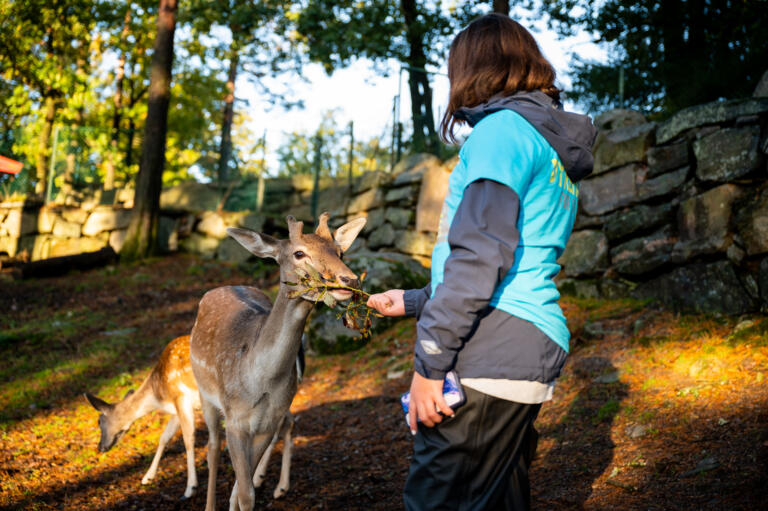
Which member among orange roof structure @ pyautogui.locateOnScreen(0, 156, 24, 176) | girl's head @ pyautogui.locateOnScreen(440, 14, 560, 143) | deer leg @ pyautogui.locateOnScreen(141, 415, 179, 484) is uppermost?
girl's head @ pyautogui.locateOnScreen(440, 14, 560, 143)

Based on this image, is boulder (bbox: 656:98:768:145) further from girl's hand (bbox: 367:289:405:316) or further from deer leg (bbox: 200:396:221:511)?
deer leg (bbox: 200:396:221:511)

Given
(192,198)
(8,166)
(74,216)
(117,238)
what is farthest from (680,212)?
(74,216)

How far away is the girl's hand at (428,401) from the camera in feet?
6.33

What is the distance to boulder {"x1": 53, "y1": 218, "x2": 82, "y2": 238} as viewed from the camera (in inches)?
635

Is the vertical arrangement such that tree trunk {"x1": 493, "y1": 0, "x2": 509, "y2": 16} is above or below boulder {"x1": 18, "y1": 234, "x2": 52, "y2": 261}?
above

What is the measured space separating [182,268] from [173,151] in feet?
45.2

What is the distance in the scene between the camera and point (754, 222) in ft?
19.9

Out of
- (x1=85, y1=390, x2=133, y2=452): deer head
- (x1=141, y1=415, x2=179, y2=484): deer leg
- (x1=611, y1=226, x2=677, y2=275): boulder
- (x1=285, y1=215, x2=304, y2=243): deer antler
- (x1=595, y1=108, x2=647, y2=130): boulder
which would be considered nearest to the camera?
(x1=285, y1=215, x2=304, y2=243): deer antler

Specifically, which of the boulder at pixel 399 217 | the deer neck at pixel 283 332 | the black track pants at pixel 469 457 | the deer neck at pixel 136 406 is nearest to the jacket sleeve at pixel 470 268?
the black track pants at pixel 469 457

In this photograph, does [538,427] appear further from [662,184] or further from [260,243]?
[662,184]

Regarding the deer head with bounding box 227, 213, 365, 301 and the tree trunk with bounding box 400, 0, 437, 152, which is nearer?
the deer head with bounding box 227, 213, 365, 301

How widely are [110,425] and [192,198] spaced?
11.7 meters

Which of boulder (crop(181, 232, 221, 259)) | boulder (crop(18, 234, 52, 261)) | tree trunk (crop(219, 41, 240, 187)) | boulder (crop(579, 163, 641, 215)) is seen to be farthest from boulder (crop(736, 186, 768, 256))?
boulder (crop(18, 234, 52, 261))

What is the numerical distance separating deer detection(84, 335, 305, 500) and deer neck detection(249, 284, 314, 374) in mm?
1382
